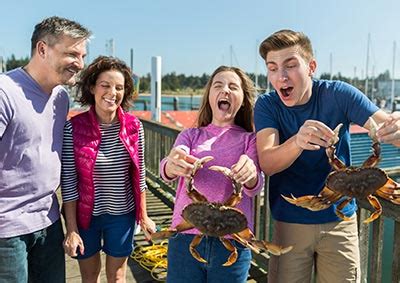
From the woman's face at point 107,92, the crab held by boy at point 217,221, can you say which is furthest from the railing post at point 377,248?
the woman's face at point 107,92

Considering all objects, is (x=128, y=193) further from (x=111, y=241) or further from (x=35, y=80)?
(x=35, y=80)

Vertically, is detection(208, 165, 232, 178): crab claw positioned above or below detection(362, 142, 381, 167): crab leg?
below

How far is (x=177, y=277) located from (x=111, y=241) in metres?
0.78

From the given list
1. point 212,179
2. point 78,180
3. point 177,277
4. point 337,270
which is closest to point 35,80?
point 78,180

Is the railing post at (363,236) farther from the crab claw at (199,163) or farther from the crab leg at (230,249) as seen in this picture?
the crab claw at (199,163)

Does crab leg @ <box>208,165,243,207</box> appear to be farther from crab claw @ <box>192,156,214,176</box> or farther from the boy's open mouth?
the boy's open mouth

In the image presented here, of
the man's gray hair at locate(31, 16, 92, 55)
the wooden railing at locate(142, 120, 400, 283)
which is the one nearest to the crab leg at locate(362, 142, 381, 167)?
the wooden railing at locate(142, 120, 400, 283)

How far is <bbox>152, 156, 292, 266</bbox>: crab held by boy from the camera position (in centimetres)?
209

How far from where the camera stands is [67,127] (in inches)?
108

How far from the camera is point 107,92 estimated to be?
2.85 meters

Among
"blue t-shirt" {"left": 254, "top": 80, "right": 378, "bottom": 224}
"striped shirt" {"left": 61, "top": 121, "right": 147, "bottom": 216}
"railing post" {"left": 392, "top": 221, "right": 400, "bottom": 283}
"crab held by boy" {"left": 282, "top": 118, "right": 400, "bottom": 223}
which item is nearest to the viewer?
"crab held by boy" {"left": 282, "top": 118, "right": 400, "bottom": 223}

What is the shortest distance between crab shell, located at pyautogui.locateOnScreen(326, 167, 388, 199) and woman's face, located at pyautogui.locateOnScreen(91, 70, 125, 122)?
1602mm

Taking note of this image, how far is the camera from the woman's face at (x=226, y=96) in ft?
8.12

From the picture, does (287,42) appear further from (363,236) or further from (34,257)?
(34,257)
